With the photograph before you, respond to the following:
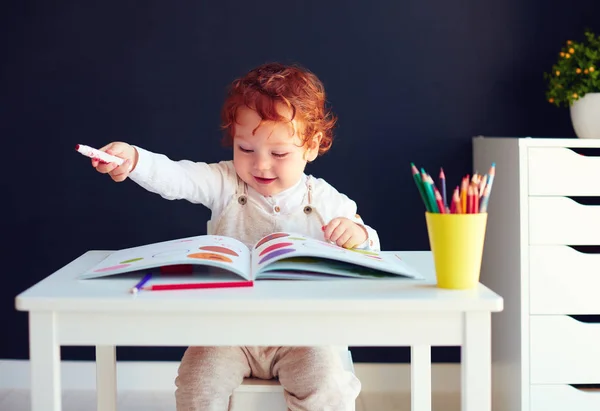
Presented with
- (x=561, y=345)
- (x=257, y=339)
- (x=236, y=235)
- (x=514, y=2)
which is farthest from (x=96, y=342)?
(x=514, y=2)

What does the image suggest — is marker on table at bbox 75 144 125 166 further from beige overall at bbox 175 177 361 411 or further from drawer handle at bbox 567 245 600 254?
drawer handle at bbox 567 245 600 254

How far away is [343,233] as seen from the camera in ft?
5.01

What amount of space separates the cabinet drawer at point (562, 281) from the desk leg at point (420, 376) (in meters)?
0.55

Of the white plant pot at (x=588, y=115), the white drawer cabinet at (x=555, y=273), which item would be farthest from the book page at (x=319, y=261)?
the white plant pot at (x=588, y=115)

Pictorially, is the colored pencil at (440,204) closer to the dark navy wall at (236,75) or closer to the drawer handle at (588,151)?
the drawer handle at (588,151)

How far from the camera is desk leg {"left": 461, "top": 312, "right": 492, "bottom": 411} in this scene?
1.15m

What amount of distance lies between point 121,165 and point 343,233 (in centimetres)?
41

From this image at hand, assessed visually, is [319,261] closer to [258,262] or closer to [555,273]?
[258,262]

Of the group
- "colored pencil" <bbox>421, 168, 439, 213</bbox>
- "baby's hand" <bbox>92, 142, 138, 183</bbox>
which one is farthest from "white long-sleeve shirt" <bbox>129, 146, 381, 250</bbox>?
"colored pencil" <bbox>421, 168, 439, 213</bbox>

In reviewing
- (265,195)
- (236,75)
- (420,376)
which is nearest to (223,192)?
(265,195)

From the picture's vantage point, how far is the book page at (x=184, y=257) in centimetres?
122

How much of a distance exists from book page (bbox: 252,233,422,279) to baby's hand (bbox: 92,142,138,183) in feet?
0.99

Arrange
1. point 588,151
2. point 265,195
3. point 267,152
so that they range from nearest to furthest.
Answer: point 267,152 < point 265,195 < point 588,151

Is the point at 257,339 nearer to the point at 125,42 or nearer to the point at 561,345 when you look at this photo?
the point at 561,345
